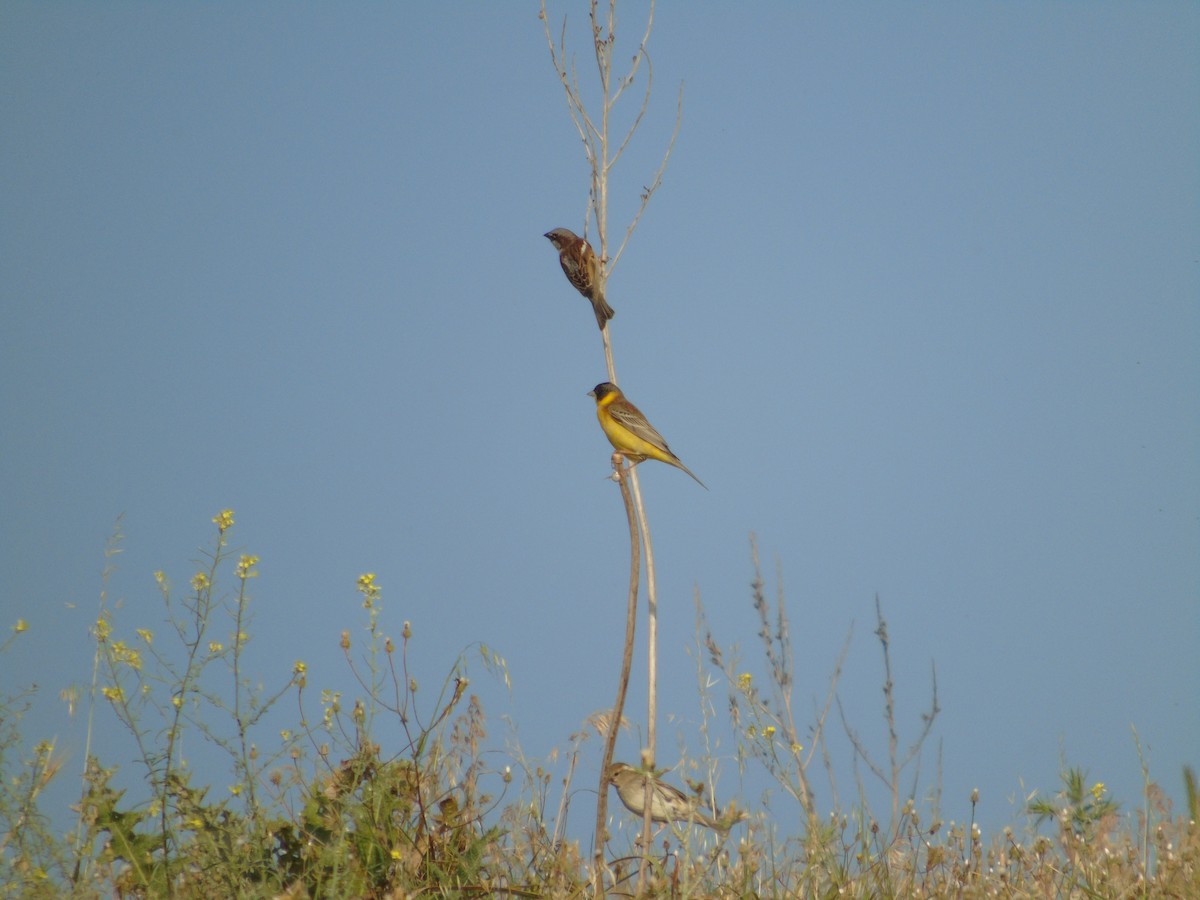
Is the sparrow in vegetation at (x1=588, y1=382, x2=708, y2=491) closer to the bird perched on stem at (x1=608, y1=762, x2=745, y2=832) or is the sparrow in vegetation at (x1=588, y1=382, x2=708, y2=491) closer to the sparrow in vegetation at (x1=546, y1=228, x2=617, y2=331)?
the sparrow in vegetation at (x1=546, y1=228, x2=617, y2=331)

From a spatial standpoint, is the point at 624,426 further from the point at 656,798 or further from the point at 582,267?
the point at 656,798

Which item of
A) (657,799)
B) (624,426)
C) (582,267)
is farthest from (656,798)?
(582,267)

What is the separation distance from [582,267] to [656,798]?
242cm

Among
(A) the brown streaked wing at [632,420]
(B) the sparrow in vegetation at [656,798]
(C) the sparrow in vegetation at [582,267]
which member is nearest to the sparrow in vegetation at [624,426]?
(A) the brown streaked wing at [632,420]

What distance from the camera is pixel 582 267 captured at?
207 inches

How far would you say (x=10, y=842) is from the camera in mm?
3979

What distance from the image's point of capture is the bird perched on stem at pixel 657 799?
14.7ft

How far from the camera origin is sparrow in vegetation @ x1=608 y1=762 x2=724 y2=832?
456 centimetres

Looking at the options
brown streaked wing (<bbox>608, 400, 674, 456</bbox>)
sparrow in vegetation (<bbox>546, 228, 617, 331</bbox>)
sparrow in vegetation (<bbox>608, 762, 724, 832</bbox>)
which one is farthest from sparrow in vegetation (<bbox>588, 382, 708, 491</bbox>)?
sparrow in vegetation (<bbox>608, 762, 724, 832</bbox>)

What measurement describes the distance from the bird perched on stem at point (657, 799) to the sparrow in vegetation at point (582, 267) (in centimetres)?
188

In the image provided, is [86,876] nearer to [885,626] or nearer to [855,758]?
[855,758]

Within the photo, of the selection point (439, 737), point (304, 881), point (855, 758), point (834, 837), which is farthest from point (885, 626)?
point (304, 881)

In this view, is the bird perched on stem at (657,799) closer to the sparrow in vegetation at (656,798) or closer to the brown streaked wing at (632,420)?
the sparrow in vegetation at (656,798)

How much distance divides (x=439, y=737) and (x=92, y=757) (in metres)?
1.36
